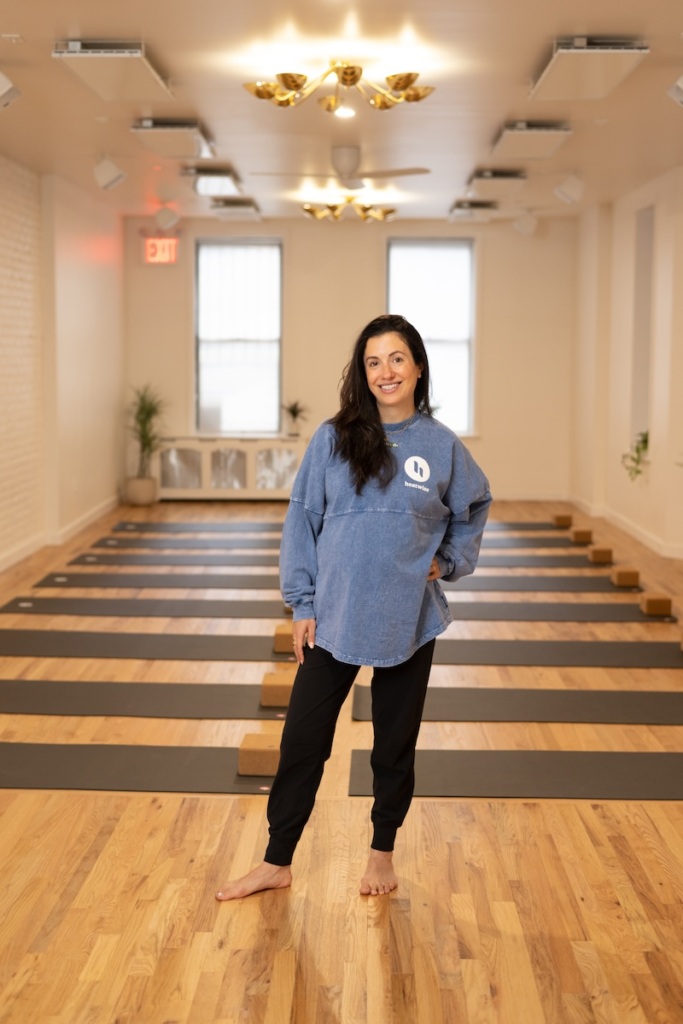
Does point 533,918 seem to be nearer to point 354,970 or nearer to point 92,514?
point 354,970

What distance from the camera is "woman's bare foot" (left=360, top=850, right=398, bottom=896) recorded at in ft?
9.53

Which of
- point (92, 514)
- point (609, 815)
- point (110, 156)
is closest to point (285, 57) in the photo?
point (110, 156)

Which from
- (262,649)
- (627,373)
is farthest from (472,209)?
(262,649)

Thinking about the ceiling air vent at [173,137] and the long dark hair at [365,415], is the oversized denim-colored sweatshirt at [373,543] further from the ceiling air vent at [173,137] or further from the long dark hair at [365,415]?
the ceiling air vent at [173,137]

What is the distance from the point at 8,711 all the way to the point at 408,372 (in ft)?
8.01

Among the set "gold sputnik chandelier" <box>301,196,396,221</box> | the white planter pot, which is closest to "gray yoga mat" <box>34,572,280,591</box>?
"gold sputnik chandelier" <box>301,196,396,221</box>

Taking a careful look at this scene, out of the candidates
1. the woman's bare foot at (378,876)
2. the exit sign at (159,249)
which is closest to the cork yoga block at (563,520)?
the exit sign at (159,249)

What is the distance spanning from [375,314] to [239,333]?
4.26 ft

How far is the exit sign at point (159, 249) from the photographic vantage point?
10.4 metres

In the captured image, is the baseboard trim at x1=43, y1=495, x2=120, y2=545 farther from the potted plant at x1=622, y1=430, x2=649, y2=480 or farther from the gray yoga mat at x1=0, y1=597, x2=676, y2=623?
the potted plant at x1=622, y1=430, x2=649, y2=480

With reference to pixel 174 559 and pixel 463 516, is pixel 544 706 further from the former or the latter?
pixel 174 559

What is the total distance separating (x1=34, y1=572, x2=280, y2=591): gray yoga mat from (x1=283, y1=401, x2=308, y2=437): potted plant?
386cm

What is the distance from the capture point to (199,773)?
3.74 m

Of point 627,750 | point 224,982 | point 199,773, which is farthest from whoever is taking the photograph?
point 627,750
